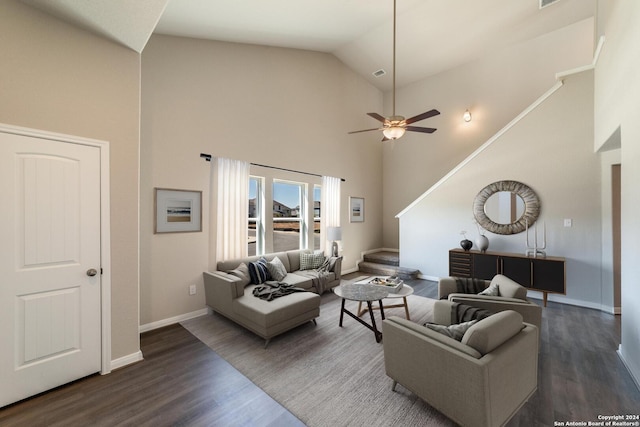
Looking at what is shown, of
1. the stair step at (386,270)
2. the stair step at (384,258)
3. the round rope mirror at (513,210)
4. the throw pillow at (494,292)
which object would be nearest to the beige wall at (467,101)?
the stair step at (384,258)

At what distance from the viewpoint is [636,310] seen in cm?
220

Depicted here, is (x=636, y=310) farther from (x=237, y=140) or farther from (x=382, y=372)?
(x=237, y=140)

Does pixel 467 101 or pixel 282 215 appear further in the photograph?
pixel 467 101

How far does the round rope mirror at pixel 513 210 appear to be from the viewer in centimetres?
443

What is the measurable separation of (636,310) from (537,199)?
2633mm

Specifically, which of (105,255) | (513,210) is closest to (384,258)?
(513,210)

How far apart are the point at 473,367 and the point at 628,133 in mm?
2703

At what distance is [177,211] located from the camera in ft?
11.6

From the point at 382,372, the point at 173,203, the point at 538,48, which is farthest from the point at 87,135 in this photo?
the point at 538,48

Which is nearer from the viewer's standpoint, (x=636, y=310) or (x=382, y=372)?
(x=636, y=310)

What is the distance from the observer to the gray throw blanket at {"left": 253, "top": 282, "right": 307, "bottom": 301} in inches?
126

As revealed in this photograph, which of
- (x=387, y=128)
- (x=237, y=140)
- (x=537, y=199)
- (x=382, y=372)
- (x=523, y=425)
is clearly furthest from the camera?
(x=537, y=199)

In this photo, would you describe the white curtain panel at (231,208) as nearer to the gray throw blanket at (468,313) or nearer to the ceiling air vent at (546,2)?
the gray throw blanket at (468,313)

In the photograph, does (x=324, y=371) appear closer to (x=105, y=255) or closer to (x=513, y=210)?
(x=105, y=255)
